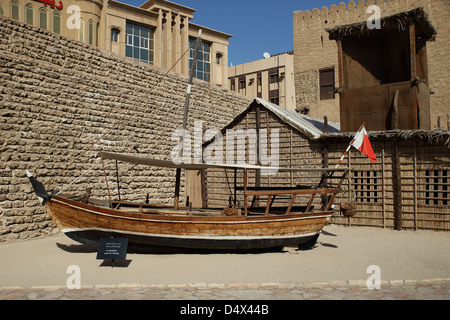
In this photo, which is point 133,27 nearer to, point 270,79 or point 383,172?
point 270,79

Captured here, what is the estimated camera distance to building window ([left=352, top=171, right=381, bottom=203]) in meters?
11.4

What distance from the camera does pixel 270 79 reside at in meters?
36.4

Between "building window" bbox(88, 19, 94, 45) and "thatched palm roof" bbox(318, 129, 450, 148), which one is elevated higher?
"building window" bbox(88, 19, 94, 45)

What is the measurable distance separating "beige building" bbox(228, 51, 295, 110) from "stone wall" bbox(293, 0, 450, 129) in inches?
498

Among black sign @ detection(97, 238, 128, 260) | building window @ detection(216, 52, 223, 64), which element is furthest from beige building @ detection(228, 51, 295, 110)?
black sign @ detection(97, 238, 128, 260)

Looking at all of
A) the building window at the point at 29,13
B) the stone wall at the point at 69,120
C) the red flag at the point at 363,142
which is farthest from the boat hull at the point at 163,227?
the building window at the point at 29,13

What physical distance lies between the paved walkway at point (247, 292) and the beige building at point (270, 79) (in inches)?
1195

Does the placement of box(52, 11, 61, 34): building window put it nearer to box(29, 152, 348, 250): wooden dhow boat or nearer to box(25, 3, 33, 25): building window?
box(25, 3, 33, 25): building window

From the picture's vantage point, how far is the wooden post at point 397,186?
429 inches

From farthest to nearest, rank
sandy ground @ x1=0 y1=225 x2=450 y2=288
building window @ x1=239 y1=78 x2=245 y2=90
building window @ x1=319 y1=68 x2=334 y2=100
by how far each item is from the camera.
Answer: building window @ x1=239 y1=78 x2=245 y2=90, building window @ x1=319 y1=68 x2=334 y2=100, sandy ground @ x1=0 y1=225 x2=450 y2=288

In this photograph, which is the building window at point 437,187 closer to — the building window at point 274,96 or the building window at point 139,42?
the building window at point 139,42

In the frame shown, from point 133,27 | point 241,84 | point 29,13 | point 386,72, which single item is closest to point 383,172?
point 386,72
